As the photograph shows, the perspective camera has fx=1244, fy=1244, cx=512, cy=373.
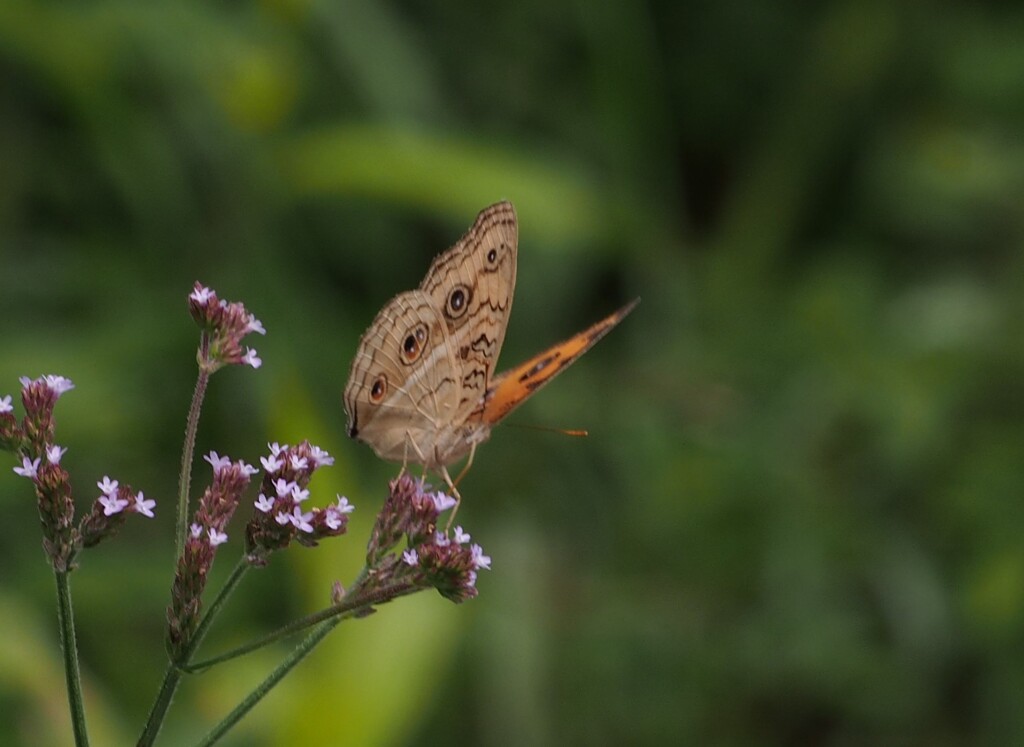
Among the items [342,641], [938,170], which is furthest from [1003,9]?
[342,641]

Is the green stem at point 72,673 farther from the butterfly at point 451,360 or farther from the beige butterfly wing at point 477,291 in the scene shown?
the beige butterfly wing at point 477,291

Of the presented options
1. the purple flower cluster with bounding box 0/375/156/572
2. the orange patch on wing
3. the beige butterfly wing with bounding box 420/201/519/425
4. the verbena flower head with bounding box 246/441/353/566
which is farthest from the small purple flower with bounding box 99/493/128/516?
the orange patch on wing

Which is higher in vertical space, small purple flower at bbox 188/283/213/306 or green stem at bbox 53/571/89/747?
small purple flower at bbox 188/283/213/306

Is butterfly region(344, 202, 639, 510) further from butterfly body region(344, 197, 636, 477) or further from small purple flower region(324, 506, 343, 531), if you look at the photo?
small purple flower region(324, 506, 343, 531)

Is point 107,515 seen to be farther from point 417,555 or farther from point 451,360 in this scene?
point 451,360

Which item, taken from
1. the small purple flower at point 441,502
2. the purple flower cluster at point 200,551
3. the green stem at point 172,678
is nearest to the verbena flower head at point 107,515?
the purple flower cluster at point 200,551

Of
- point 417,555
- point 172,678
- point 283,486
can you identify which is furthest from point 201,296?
point 172,678

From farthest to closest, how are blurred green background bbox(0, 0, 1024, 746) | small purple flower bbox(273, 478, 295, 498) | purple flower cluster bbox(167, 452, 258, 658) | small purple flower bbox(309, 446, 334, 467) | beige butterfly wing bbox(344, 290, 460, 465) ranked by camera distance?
blurred green background bbox(0, 0, 1024, 746) < beige butterfly wing bbox(344, 290, 460, 465) < small purple flower bbox(309, 446, 334, 467) < small purple flower bbox(273, 478, 295, 498) < purple flower cluster bbox(167, 452, 258, 658)

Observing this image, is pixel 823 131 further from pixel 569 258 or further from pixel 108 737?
pixel 108 737
